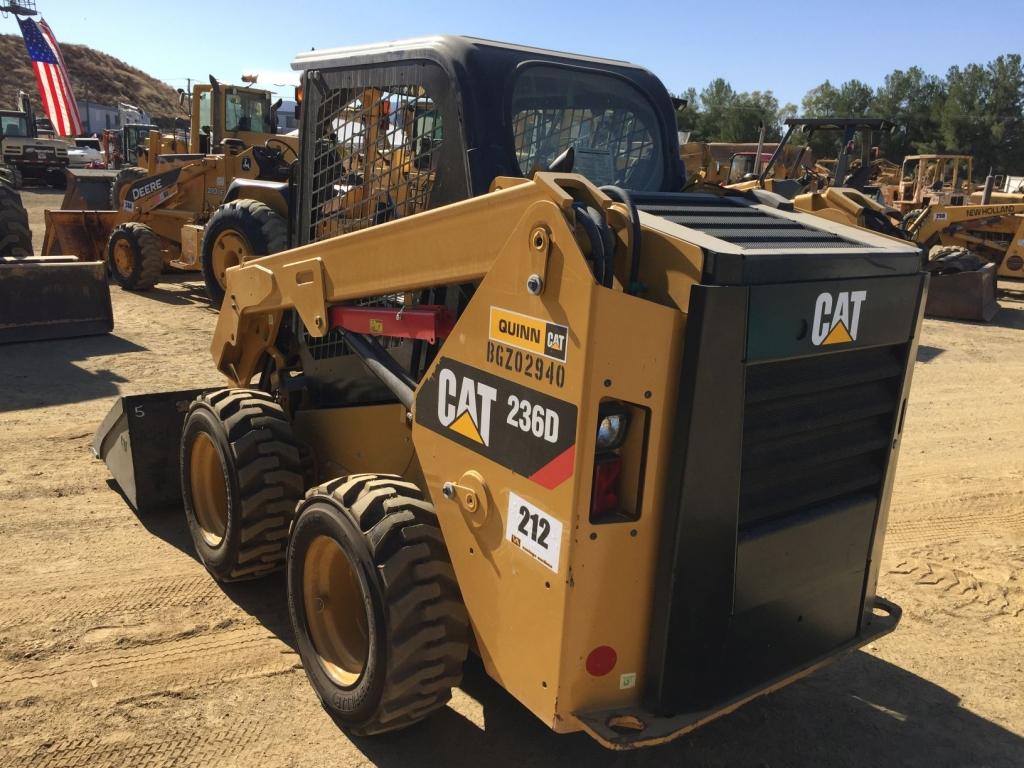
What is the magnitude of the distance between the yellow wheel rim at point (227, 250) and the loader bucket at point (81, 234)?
3.57 metres

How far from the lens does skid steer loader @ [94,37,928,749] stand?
2283 mm

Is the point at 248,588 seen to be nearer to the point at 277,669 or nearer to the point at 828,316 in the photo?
the point at 277,669

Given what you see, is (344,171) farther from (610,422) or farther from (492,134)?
(610,422)

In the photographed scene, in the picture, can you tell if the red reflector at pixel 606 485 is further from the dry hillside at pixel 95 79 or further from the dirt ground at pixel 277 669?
the dry hillside at pixel 95 79

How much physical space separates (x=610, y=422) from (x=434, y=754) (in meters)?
1.44

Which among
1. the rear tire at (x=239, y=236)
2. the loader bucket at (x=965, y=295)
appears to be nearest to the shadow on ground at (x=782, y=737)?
the rear tire at (x=239, y=236)

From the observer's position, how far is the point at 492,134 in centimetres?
303

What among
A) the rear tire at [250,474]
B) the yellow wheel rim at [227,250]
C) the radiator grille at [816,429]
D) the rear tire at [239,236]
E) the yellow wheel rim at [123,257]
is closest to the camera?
the radiator grille at [816,429]

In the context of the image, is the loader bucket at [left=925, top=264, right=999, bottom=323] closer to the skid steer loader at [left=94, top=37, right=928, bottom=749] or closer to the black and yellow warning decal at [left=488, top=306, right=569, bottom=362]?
the skid steer loader at [left=94, top=37, right=928, bottom=749]

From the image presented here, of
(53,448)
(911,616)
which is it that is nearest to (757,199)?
(911,616)

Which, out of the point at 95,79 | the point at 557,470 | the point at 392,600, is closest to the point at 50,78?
the point at 392,600

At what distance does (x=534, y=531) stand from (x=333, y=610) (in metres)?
1.18

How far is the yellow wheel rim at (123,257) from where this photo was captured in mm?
11516

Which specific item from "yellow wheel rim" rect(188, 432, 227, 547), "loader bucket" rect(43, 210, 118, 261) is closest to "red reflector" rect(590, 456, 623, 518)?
"yellow wheel rim" rect(188, 432, 227, 547)
